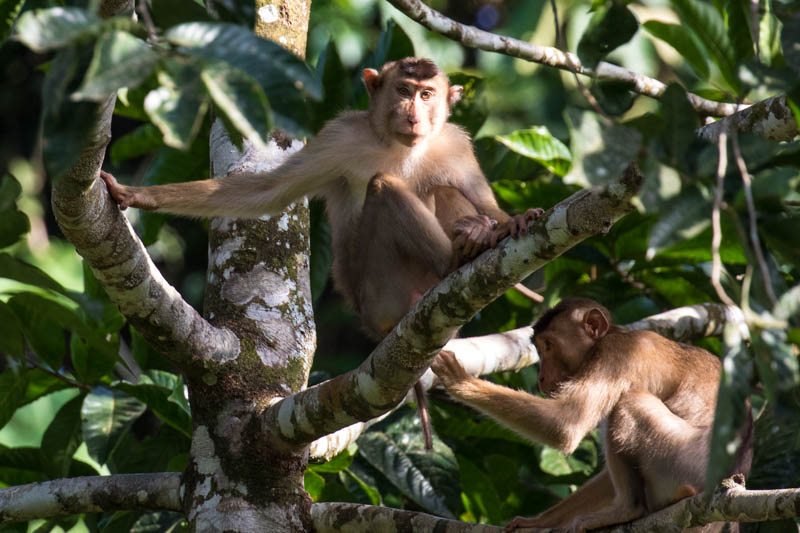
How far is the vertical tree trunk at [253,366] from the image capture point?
374 cm

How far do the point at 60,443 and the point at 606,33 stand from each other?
12.4 feet

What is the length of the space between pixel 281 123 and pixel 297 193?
10.1 ft

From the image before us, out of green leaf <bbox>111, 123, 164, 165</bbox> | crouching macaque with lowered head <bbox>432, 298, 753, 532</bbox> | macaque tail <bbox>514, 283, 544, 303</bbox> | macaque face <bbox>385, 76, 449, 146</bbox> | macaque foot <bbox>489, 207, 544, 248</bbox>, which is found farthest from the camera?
green leaf <bbox>111, 123, 164, 165</bbox>

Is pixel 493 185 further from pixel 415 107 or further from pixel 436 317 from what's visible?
pixel 436 317

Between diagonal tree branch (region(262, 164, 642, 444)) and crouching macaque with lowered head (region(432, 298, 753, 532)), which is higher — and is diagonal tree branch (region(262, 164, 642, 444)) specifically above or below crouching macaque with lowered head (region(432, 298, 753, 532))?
above

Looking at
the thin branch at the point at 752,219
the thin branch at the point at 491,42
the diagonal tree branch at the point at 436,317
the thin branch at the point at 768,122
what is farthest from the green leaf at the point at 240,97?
the thin branch at the point at 491,42

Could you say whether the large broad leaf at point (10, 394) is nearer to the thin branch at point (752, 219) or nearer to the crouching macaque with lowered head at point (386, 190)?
the crouching macaque with lowered head at point (386, 190)

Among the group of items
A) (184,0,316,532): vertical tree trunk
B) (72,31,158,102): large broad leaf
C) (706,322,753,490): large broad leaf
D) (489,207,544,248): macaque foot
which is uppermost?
(72,31,158,102): large broad leaf

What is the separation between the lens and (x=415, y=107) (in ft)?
16.3

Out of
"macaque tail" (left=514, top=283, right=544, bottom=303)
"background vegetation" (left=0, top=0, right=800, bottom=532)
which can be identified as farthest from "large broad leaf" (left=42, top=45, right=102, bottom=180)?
"macaque tail" (left=514, top=283, right=544, bottom=303)

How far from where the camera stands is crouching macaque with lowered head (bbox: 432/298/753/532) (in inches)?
169

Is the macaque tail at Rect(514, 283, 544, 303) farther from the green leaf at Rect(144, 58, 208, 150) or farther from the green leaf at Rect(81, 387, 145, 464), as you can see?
the green leaf at Rect(144, 58, 208, 150)

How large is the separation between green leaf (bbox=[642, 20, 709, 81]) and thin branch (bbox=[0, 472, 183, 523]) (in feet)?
9.98

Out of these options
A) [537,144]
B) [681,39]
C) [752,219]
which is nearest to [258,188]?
[537,144]
